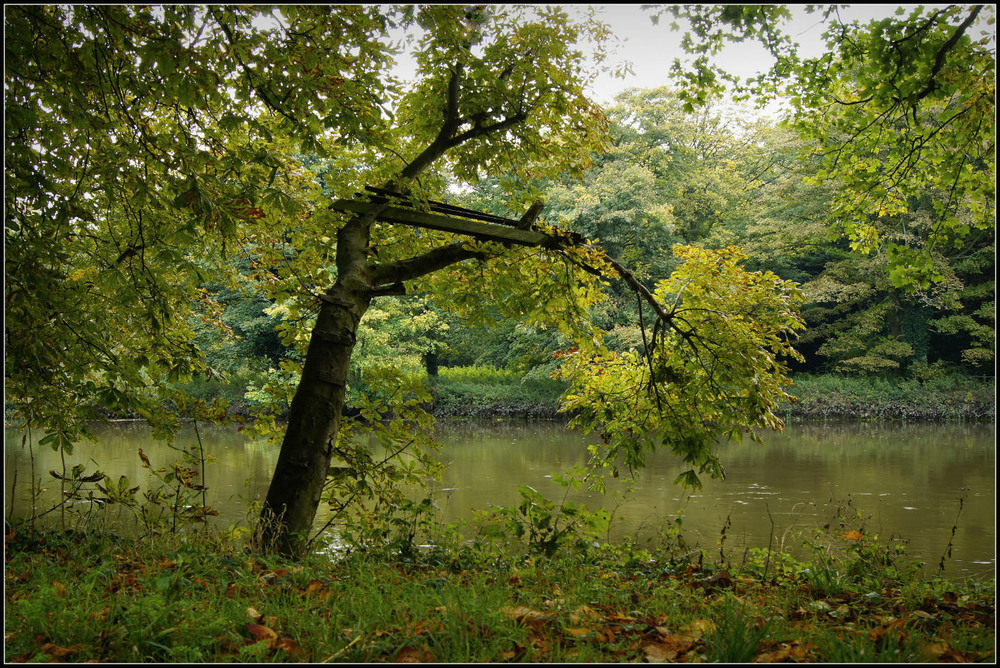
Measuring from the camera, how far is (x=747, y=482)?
33.9 ft

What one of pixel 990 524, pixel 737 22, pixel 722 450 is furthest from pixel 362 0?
pixel 722 450

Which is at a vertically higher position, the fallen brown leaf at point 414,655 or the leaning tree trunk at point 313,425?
the leaning tree trunk at point 313,425

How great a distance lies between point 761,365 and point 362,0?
351 centimetres

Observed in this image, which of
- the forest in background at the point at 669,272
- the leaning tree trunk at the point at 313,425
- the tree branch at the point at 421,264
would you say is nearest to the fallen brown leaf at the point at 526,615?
the leaning tree trunk at the point at 313,425

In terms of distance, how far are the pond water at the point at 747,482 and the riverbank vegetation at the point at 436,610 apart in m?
0.70

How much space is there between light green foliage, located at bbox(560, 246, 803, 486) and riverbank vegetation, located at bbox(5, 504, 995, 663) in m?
1.08

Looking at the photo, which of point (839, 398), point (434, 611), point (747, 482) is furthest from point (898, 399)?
point (434, 611)

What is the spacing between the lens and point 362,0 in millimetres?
3736

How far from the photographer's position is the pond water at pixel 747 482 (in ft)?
22.7

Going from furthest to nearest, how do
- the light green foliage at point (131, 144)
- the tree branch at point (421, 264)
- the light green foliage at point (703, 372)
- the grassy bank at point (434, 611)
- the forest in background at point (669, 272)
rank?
1. the forest in background at point (669, 272)
2. the tree branch at point (421, 264)
3. the light green foliage at point (703, 372)
4. the light green foliage at point (131, 144)
5. the grassy bank at point (434, 611)

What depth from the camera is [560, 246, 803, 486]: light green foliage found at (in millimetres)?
4711

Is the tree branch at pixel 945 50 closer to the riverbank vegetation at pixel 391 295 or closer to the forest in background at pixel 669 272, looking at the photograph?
the riverbank vegetation at pixel 391 295

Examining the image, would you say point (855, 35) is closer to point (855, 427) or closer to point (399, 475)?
point (399, 475)

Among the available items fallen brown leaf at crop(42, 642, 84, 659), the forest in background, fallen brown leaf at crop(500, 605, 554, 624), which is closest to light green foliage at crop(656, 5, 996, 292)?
fallen brown leaf at crop(500, 605, 554, 624)
